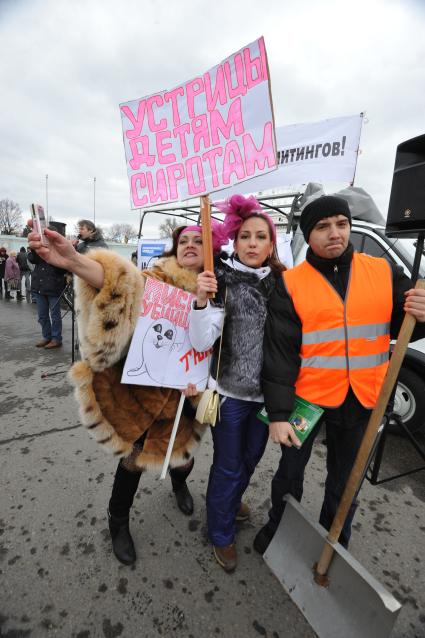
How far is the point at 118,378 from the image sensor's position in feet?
5.37

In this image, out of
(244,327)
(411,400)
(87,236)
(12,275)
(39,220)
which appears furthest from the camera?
(12,275)

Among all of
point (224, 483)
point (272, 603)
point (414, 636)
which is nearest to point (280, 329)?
point (224, 483)

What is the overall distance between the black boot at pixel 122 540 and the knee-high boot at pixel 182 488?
16.4 inches

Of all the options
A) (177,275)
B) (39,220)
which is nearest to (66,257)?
(39,220)

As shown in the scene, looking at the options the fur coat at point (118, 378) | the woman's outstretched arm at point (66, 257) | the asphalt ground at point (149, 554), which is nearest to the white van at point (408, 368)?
the asphalt ground at point (149, 554)

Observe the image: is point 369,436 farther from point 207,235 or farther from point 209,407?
point 207,235

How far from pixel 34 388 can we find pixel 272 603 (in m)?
3.49

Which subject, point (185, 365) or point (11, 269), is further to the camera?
point (11, 269)

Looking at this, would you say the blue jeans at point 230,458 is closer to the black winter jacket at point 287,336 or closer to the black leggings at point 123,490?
the black winter jacket at point 287,336

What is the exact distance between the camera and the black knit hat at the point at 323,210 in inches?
57.6

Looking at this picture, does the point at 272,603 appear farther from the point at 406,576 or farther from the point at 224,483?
the point at 406,576

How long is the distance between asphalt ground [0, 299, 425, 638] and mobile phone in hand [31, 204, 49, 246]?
1766 mm

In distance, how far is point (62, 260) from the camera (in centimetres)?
132

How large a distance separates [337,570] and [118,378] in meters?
1.40
